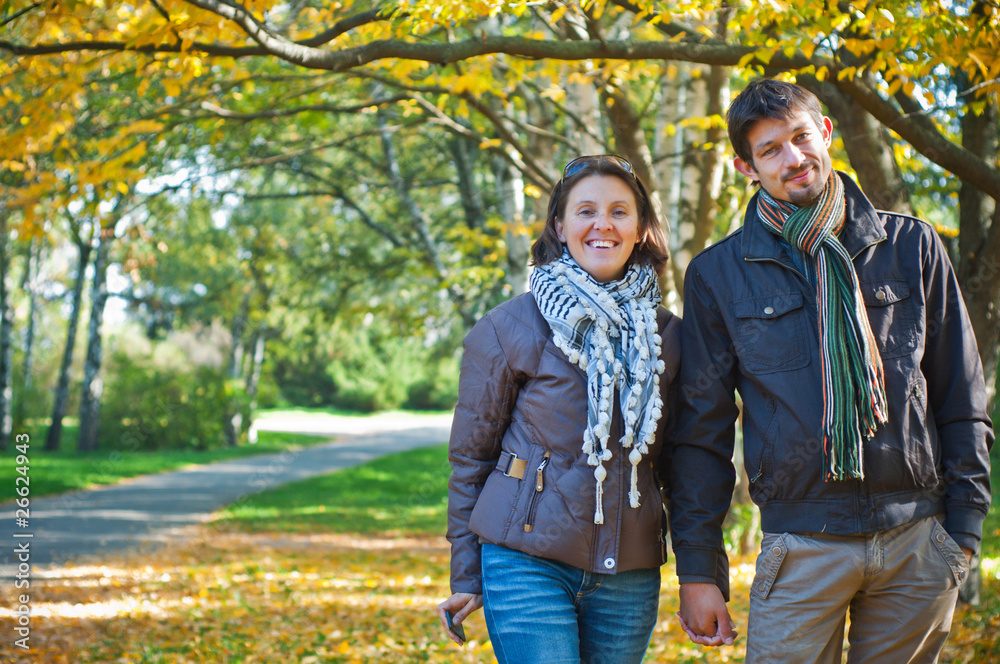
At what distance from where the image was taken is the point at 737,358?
238 centimetres

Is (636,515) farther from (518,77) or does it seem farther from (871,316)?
(518,77)

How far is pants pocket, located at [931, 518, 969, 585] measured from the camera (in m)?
2.16

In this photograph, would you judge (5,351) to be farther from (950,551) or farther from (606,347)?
(950,551)

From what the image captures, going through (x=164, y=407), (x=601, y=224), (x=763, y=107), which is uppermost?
(x=763, y=107)

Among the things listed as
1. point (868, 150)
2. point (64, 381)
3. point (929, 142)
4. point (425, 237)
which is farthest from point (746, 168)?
point (64, 381)

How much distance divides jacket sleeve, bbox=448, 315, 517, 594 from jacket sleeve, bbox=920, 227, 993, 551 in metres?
1.14

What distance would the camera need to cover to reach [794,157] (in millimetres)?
2314

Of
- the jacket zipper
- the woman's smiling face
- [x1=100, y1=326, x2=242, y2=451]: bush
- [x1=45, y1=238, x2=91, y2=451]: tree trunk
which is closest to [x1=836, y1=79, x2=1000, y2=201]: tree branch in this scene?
the woman's smiling face

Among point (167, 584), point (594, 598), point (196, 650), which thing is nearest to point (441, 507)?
point (167, 584)

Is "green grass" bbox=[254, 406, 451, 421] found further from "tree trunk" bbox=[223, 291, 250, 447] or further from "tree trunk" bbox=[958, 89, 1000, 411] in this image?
"tree trunk" bbox=[958, 89, 1000, 411]

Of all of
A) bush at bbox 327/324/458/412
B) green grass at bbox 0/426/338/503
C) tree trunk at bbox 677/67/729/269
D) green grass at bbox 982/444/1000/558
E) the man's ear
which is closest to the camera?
the man's ear

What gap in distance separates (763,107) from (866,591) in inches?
52.3

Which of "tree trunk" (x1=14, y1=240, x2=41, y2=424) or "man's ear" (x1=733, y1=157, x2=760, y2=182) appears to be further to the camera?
"tree trunk" (x1=14, y1=240, x2=41, y2=424)

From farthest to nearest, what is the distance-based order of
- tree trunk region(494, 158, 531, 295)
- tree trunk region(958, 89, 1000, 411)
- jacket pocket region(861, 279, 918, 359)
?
tree trunk region(494, 158, 531, 295)
tree trunk region(958, 89, 1000, 411)
jacket pocket region(861, 279, 918, 359)
